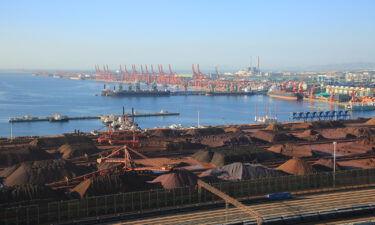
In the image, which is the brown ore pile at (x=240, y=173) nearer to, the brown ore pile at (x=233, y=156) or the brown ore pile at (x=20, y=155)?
the brown ore pile at (x=233, y=156)

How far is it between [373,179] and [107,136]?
982 cm

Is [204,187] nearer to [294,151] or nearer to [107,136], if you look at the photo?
[294,151]

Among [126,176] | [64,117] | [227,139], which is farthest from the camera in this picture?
[64,117]

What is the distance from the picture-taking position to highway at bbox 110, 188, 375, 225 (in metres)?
5.73

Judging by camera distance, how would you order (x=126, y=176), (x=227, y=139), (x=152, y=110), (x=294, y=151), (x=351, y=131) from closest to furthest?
(x=126, y=176)
(x=294, y=151)
(x=227, y=139)
(x=351, y=131)
(x=152, y=110)

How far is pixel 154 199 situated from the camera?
6340mm

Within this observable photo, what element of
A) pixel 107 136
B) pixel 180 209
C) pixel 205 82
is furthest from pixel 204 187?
pixel 205 82

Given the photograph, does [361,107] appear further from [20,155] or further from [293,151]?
[20,155]

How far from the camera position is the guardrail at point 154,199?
5.71 metres

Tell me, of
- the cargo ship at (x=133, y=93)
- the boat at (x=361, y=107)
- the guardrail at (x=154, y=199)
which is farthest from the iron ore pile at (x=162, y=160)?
the cargo ship at (x=133, y=93)

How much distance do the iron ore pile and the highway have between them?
1.95 meters

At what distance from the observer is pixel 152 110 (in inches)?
1245

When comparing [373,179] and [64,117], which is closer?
[373,179]

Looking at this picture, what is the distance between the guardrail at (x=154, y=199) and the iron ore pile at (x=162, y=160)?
1108mm
